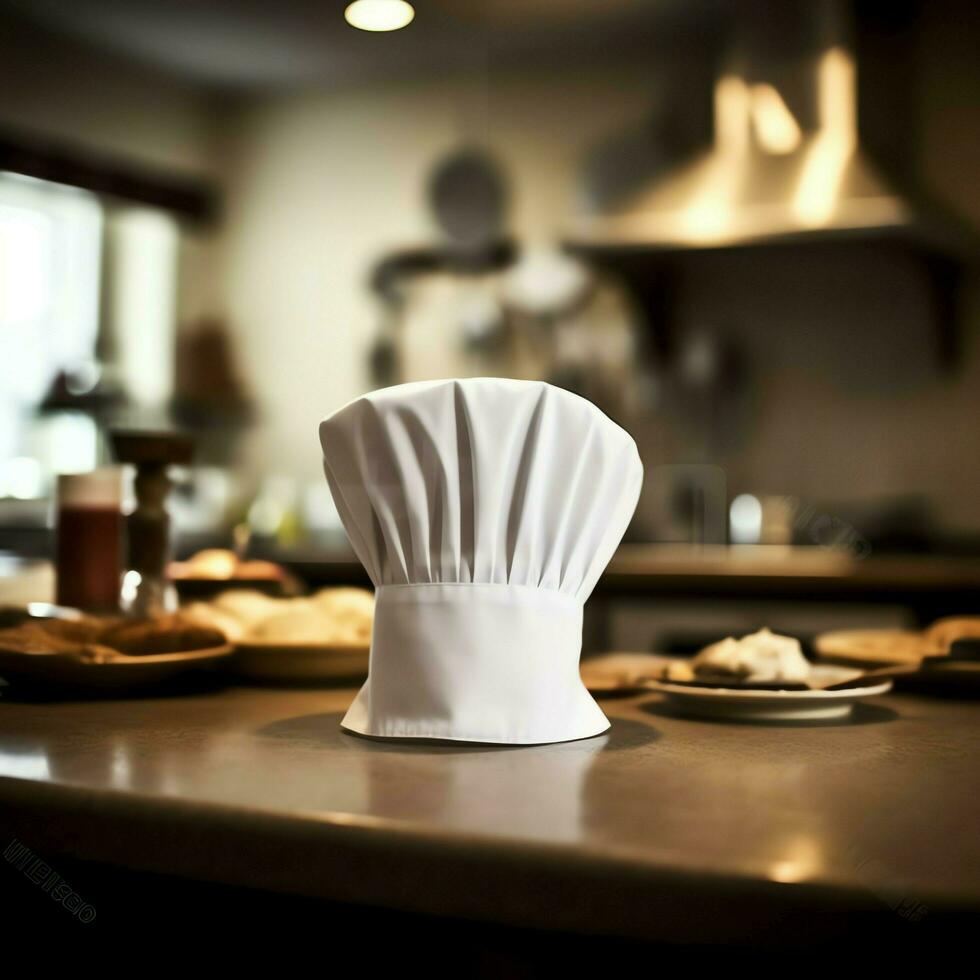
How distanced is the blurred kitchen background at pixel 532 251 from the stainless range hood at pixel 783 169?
0.5 inches

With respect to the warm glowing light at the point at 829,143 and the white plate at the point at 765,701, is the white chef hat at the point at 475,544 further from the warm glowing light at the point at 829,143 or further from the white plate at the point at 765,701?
the warm glowing light at the point at 829,143

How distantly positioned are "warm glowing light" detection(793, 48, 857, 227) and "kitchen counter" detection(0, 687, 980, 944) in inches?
110

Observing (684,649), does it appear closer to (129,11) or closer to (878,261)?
(878,261)

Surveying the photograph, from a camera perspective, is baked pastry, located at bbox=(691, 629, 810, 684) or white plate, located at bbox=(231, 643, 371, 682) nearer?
baked pastry, located at bbox=(691, 629, 810, 684)

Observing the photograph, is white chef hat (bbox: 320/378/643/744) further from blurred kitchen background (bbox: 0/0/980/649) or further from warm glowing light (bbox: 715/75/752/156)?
warm glowing light (bbox: 715/75/752/156)

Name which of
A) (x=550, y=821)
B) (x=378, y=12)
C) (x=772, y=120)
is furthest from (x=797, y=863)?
(x=772, y=120)

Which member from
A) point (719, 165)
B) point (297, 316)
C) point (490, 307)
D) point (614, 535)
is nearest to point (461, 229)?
point (490, 307)

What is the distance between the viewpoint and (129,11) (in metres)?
4.27

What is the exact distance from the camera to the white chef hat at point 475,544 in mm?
734

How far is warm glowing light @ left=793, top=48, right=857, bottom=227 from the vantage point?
3359mm

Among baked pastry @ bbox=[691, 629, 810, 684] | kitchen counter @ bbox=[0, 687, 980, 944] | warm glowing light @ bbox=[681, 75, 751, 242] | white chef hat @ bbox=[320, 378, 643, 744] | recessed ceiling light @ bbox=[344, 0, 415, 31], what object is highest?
warm glowing light @ bbox=[681, 75, 751, 242]

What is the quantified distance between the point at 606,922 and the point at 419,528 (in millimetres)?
313

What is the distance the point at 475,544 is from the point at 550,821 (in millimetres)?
232

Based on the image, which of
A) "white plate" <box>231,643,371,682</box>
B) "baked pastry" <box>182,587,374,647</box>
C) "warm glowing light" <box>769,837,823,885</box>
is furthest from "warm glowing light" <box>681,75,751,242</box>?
"warm glowing light" <box>769,837,823,885</box>
